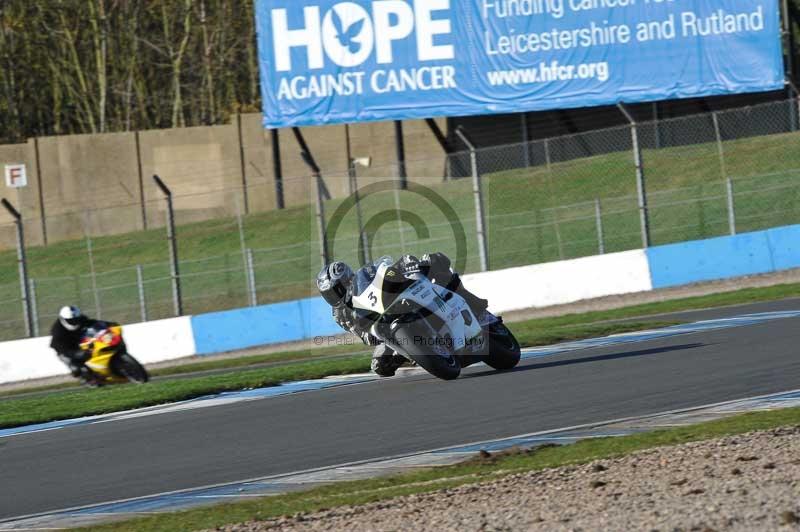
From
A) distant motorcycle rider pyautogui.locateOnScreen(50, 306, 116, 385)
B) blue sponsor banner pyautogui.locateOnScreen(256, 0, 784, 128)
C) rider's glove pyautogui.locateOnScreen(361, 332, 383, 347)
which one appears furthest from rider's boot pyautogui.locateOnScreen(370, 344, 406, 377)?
blue sponsor banner pyautogui.locateOnScreen(256, 0, 784, 128)

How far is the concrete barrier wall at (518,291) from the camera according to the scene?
2038cm

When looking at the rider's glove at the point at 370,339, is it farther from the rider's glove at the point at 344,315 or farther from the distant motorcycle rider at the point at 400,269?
the rider's glove at the point at 344,315

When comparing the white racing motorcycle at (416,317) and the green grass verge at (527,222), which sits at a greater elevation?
the green grass verge at (527,222)

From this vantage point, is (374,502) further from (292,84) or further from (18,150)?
(18,150)

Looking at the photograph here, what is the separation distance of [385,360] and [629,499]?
5.51m

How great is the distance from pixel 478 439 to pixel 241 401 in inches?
166

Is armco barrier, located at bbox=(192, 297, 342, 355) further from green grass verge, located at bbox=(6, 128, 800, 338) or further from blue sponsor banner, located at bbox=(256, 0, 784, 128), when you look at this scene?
blue sponsor banner, located at bbox=(256, 0, 784, 128)

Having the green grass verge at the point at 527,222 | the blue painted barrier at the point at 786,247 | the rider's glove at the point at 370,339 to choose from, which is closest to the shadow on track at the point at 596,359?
the rider's glove at the point at 370,339

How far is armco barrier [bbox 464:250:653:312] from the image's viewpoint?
804 inches

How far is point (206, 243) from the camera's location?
2834 centimetres

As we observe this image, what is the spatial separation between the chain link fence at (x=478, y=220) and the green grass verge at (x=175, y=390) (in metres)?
5.78

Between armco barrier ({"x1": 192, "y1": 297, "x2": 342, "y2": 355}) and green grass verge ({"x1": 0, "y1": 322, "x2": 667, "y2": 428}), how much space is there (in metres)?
5.74

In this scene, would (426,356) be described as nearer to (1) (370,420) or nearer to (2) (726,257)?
(1) (370,420)

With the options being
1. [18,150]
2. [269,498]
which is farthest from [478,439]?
[18,150]
